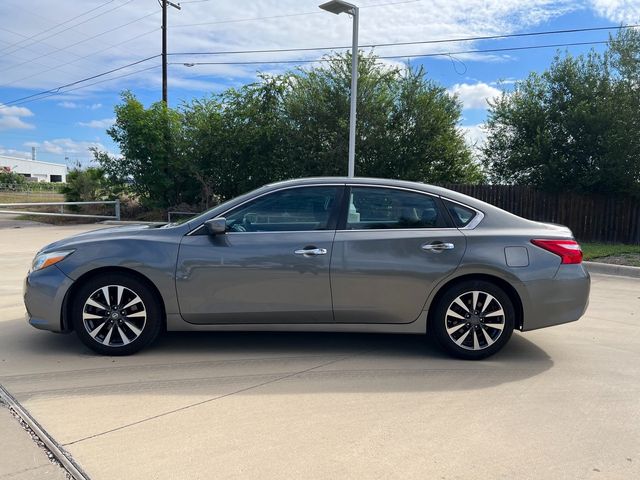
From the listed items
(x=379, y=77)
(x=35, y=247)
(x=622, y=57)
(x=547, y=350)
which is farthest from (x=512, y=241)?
(x=379, y=77)

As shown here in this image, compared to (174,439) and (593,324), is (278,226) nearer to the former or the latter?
(174,439)

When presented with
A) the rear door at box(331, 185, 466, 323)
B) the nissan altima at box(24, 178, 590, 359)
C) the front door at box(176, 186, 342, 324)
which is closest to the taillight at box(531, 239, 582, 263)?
the nissan altima at box(24, 178, 590, 359)

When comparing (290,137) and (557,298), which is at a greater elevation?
(290,137)

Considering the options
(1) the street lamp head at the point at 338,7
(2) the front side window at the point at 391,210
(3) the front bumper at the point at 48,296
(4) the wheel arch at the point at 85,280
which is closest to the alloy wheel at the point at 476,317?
(2) the front side window at the point at 391,210

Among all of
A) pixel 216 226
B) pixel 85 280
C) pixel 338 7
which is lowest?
pixel 85 280

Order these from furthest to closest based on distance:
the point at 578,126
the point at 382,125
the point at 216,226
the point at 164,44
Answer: the point at 164,44 → the point at 382,125 → the point at 578,126 → the point at 216,226

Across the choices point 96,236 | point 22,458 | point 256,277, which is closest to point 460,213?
point 256,277

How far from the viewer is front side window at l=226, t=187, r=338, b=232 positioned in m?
4.61

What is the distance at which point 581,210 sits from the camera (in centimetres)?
1482

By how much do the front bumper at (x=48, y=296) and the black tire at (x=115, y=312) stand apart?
4.6 inches

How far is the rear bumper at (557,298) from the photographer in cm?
451

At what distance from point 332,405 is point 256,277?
130 cm

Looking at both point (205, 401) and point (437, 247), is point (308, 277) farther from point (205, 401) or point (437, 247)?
point (205, 401)

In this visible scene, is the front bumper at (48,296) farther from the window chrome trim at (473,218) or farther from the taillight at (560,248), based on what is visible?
the taillight at (560,248)
